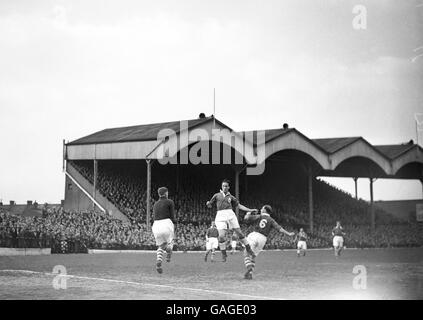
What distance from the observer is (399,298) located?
1287cm

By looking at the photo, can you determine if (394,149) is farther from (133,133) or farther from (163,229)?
(163,229)

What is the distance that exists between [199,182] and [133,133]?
7449 millimetres

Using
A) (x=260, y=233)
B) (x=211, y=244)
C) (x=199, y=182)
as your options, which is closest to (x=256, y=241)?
(x=260, y=233)

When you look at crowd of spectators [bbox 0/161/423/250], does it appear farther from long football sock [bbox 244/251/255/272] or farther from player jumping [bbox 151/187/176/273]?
long football sock [bbox 244/251/255/272]

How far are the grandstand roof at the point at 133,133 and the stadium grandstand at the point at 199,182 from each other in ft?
0.38

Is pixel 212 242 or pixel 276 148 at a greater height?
pixel 276 148

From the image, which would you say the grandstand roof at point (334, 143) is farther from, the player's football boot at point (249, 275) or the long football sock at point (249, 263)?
the player's football boot at point (249, 275)

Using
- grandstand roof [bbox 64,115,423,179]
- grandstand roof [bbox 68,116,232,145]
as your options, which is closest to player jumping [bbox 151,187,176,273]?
grandstand roof [bbox 64,115,423,179]

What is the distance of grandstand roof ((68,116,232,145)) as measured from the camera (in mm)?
42719

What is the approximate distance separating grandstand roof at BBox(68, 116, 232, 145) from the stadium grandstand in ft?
0.38

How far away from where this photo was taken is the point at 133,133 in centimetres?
4688

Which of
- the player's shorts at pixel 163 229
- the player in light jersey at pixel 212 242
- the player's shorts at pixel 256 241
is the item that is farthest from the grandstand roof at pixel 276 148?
the player's shorts at pixel 256 241
